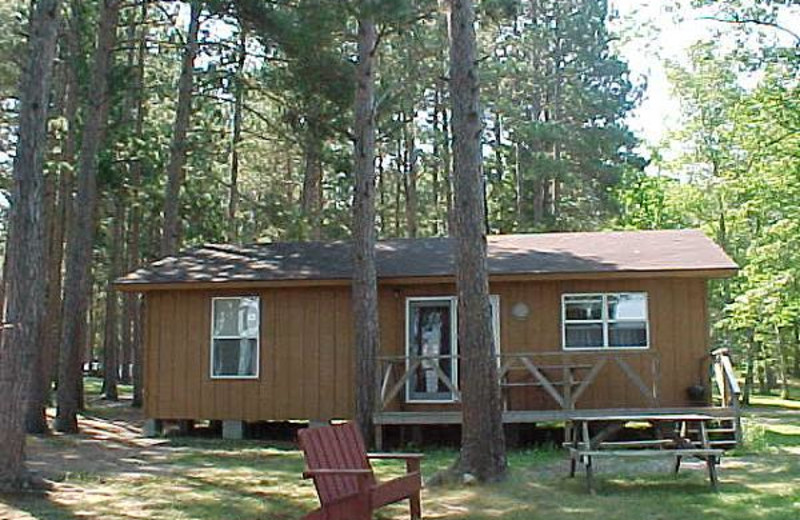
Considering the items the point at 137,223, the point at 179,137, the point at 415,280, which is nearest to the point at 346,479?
the point at 415,280

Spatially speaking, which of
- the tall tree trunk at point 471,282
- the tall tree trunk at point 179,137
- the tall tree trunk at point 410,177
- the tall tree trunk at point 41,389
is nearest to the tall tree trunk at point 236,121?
the tall tree trunk at point 179,137

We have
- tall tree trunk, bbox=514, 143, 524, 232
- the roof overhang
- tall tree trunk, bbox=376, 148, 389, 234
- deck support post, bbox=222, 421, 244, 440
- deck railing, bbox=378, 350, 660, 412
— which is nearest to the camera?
deck railing, bbox=378, 350, 660, 412

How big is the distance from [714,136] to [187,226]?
605 inches

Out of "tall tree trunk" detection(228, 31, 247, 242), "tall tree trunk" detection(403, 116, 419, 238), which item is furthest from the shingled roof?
"tall tree trunk" detection(403, 116, 419, 238)

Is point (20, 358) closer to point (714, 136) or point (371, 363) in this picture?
point (371, 363)

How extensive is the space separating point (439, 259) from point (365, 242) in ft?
7.69

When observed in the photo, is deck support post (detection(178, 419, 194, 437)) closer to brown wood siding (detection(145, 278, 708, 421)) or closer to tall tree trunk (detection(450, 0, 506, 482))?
brown wood siding (detection(145, 278, 708, 421))

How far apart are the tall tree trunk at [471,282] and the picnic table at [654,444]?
0.89 meters

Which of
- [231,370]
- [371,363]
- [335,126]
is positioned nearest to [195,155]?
[335,126]

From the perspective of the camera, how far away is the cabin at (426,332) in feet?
45.2

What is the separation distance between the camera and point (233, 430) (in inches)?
590

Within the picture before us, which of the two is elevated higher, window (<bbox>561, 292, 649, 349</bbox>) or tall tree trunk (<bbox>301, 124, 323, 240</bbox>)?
tall tree trunk (<bbox>301, 124, 323, 240</bbox>)

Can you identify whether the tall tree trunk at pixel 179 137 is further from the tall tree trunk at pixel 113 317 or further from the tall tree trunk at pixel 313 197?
the tall tree trunk at pixel 113 317

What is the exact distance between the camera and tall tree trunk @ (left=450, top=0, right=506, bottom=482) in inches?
369
